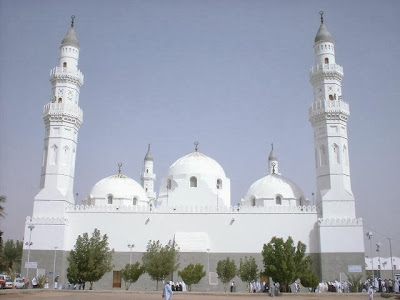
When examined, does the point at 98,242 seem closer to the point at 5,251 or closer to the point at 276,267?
the point at 276,267

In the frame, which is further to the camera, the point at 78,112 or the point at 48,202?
the point at 78,112

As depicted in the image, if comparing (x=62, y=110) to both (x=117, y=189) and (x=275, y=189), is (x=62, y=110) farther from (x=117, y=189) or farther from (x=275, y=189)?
(x=275, y=189)

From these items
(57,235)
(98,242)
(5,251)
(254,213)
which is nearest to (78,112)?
(57,235)

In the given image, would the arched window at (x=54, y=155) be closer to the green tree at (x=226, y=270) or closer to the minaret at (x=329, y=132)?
the green tree at (x=226, y=270)

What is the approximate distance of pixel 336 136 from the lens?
3131 centimetres

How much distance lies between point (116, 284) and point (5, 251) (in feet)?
80.5

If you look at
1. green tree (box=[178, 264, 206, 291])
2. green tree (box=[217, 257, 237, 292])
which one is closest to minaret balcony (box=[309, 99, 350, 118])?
green tree (box=[217, 257, 237, 292])

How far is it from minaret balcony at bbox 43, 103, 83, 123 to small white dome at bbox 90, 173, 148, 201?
241 inches

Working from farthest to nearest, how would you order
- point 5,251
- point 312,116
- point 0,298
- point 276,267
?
point 5,251, point 312,116, point 276,267, point 0,298

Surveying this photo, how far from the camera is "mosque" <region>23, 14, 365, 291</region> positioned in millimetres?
29281

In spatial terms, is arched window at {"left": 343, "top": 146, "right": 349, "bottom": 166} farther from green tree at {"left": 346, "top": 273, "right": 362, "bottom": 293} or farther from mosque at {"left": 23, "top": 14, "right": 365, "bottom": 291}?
green tree at {"left": 346, "top": 273, "right": 362, "bottom": 293}

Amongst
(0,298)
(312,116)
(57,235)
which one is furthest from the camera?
(312,116)

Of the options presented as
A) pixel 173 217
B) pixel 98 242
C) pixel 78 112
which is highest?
pixel 78 112

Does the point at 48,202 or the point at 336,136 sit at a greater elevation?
the point at 336,136
